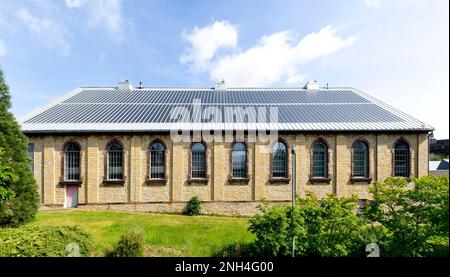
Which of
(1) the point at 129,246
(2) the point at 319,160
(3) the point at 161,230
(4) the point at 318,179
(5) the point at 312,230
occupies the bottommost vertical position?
(3) the point at 161,230

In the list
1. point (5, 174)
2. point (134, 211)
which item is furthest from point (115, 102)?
point (5, 174)

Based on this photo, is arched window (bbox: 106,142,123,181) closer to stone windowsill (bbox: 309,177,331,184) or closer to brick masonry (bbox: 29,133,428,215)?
brick masonry (bbox: 29,133,428,215)

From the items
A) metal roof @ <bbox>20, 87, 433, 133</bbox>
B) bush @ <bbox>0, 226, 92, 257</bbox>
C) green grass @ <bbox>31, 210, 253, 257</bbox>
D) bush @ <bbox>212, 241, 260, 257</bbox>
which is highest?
metal roof @ <bbox>20, 87, 433, 133</bbox>

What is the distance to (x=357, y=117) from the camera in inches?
Result: 695

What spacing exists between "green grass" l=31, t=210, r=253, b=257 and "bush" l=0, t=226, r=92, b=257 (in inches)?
46.4

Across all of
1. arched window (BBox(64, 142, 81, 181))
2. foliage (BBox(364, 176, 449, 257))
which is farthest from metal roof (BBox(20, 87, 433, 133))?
foliage (BBox(364, 176, 449, 257))

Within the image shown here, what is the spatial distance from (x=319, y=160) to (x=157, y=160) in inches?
501

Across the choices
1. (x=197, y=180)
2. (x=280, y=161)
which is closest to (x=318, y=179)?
(x=280, y=161)

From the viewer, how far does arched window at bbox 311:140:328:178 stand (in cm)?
1705

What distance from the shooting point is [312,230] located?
795 cm

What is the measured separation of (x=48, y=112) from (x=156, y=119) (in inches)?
337

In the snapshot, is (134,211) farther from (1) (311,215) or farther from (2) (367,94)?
(2) (367,94)

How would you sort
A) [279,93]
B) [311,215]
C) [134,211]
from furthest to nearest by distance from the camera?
[279,93]
[134,211]
[311,215]

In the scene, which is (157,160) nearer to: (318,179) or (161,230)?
(161,230)
